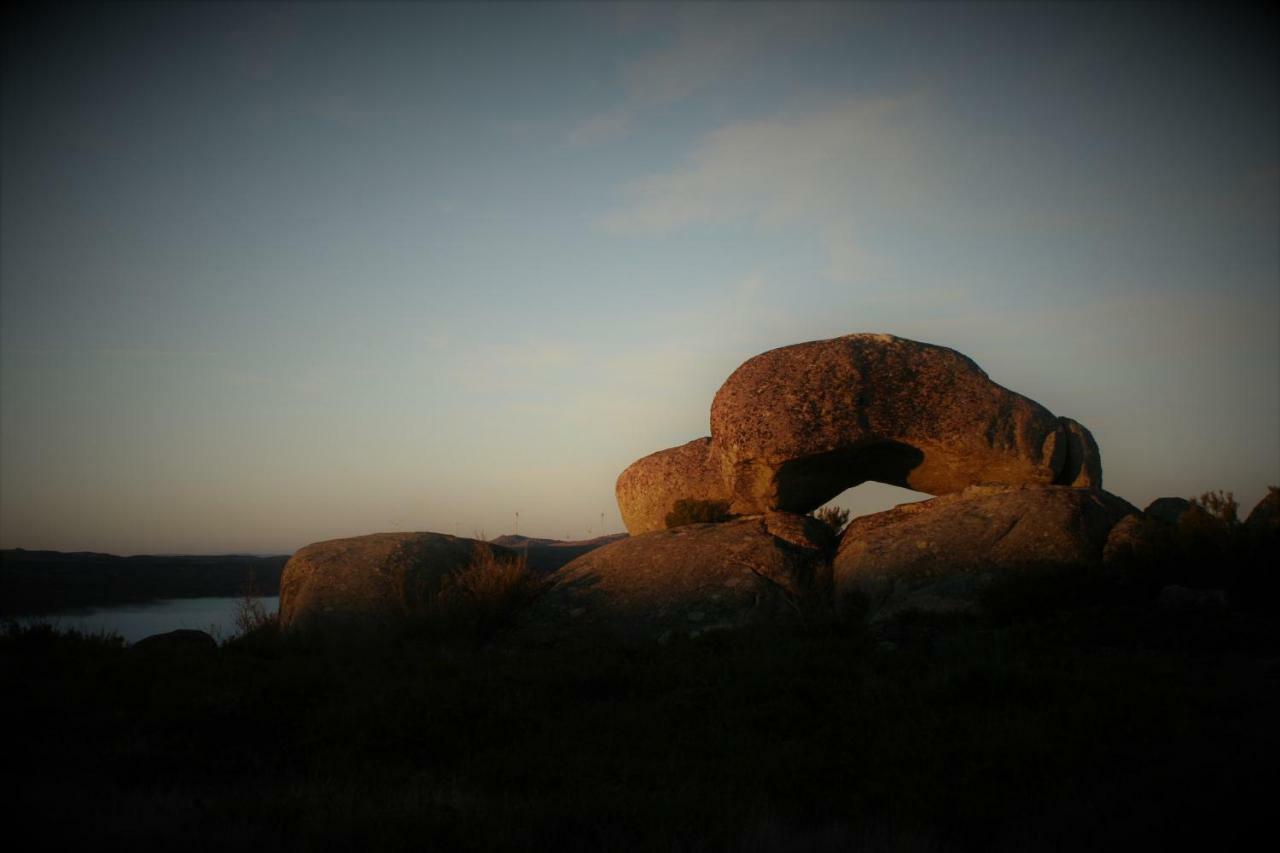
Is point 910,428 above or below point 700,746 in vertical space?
above

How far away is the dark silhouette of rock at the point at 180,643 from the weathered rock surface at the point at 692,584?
5.10 metres

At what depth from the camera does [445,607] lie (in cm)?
1406

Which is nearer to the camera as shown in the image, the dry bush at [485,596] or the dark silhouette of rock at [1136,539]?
the dark silhouette of rock at [1136,539]

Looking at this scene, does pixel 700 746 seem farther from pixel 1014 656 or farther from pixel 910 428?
pixel 910 428

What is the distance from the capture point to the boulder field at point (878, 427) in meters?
14.7

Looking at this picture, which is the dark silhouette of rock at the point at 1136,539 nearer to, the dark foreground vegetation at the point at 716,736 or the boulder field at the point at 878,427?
the dark foreground vegetation at the point at 716,736

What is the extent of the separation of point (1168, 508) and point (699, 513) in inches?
353

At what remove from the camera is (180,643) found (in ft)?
40.7

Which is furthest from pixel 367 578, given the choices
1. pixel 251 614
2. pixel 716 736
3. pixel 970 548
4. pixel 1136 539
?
pixel 1136 539

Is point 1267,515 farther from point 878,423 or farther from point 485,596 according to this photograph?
point 485,596

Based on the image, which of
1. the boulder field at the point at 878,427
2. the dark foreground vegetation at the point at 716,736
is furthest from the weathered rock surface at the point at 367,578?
the boulder field at the point at 878,427

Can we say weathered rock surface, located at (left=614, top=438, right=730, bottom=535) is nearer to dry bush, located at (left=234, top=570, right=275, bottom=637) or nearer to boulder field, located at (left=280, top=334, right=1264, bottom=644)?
boulder field, located at (left=280, top=334, right=1264, bottom=644)

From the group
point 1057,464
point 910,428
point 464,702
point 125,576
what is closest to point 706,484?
point 910,428

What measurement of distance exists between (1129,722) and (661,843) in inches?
169
